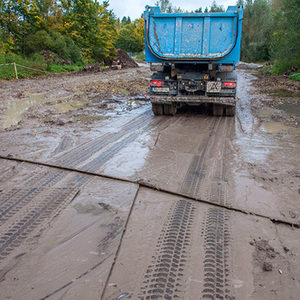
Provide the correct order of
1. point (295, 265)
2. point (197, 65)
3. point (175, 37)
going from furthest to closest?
point (197, 65) < point (175, 37) < point (295, 265)

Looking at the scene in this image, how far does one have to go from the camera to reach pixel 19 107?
32.2 ft

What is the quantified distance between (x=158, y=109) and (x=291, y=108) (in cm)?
501

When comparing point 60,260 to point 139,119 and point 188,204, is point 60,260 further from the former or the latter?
point 139,119

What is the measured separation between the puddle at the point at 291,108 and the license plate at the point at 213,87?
120 inches

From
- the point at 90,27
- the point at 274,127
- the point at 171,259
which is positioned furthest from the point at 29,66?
the point at 171,259

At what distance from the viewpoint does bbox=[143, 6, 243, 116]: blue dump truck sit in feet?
24.4

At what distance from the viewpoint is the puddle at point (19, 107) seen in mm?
7844

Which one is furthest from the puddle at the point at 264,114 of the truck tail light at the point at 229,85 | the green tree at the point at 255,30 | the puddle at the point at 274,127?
the green tree at the point at 255,30

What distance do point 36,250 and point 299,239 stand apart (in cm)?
280

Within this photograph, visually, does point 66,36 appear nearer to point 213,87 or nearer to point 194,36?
point 194,36

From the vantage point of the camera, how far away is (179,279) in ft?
7.69

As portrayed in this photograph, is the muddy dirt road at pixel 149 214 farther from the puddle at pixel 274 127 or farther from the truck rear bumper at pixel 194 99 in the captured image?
the truck rear bumper at pixel 194 99

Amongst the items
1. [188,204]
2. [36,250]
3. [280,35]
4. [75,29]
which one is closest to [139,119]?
[188,204]

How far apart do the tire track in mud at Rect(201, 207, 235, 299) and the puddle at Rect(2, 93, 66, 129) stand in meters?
6.36
